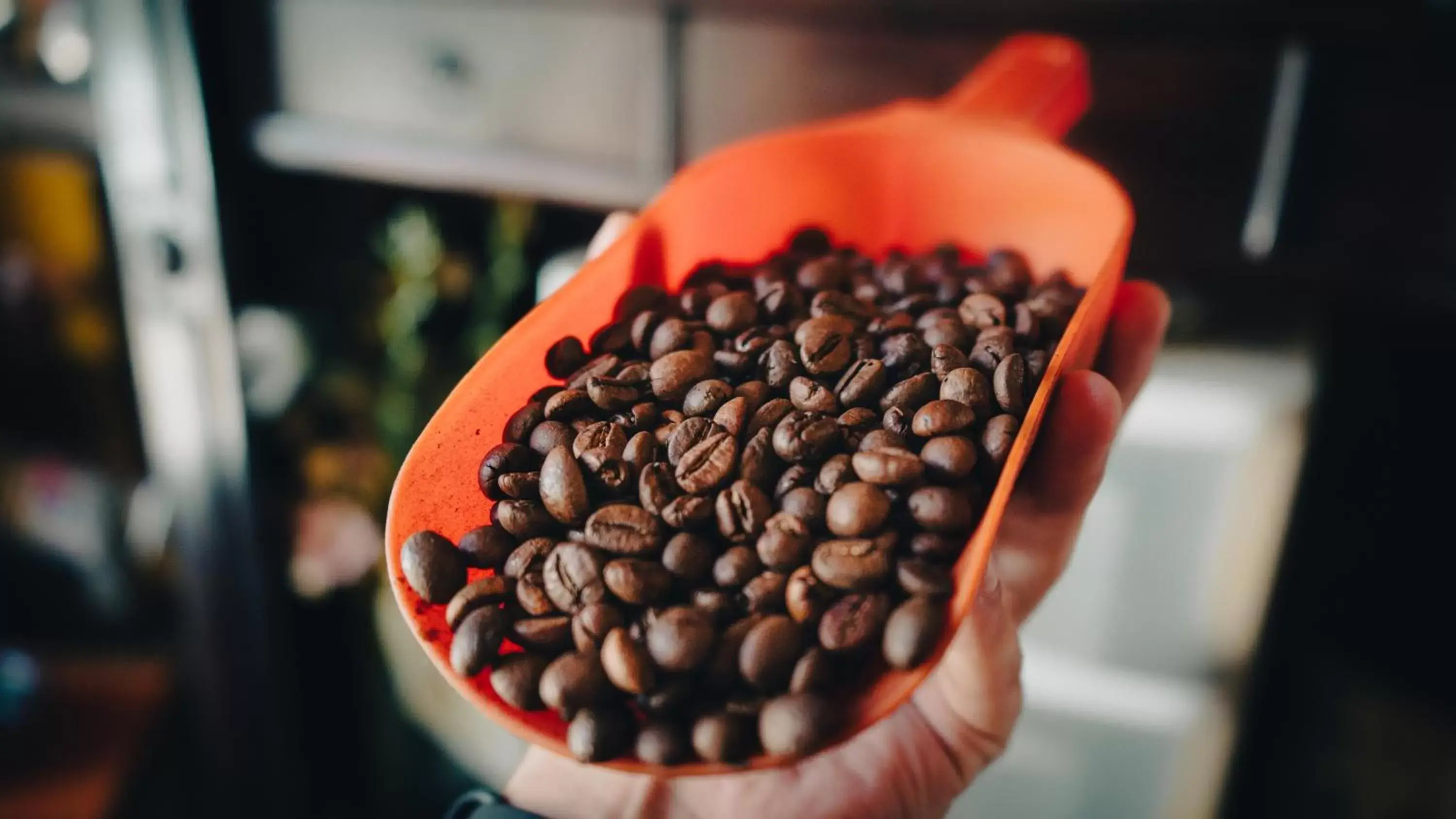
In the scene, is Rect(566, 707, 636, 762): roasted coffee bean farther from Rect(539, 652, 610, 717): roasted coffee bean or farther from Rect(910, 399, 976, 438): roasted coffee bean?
Rect(910, 399, 976, 438): roasted coffee bean

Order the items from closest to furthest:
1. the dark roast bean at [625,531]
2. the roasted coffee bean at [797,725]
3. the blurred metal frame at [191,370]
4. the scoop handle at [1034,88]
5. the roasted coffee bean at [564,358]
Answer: the roasted coffee bean at [797,725] < the dark roast bean at [625,531] < the roasted coffee bean at [564,358] < the scoop handle at [1034,88] < the blurred metal frame at [191,370]

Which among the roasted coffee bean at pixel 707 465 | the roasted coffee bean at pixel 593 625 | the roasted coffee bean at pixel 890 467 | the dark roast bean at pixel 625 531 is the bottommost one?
the roasted coffee bean at pixel 593 625

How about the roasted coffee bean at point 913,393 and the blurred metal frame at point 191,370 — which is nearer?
the roasted coffee bean at point 913,393

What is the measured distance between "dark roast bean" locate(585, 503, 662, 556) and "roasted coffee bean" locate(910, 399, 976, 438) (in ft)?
0.59

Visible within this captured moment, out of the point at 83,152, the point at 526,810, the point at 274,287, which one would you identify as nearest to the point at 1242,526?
the point at 526,810

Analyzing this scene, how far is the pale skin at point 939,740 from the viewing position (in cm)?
71

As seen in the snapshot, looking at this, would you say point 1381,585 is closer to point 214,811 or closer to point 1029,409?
point 1029,409

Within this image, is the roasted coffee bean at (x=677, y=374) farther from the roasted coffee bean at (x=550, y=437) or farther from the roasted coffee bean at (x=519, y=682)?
the roasted coffee bean at (x=519, y=682)

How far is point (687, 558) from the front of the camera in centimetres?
58

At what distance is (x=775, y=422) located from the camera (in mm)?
657

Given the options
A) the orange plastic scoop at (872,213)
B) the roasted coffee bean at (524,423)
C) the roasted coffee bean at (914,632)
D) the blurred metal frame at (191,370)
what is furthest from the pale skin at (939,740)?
the blurred metal frame at (191,370)

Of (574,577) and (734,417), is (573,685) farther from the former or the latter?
(734,417)

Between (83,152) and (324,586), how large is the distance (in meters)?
0.69

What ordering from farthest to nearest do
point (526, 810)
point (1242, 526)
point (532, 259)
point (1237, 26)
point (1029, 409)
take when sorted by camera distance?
point (532, 259) → point (1242, 526) → point (1237, 26) → point (526, 810) → point (1029, 409)
